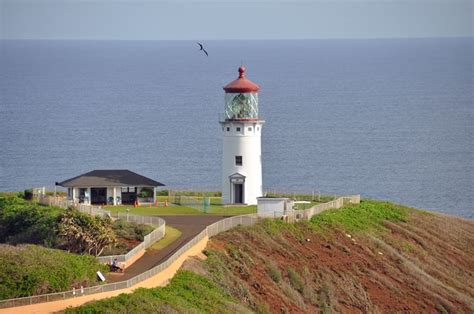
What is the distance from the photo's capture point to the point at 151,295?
4797 cm

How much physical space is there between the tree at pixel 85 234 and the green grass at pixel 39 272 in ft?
10.7

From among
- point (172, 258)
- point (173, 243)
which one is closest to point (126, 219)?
point (173, 243)

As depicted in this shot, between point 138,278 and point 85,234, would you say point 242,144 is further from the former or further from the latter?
point 138,278

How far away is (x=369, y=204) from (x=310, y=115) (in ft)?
254

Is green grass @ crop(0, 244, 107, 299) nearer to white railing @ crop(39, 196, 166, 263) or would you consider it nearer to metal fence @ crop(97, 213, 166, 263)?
metal fence @ crop(97, 213, 166, 263)

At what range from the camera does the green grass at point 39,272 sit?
1812 inches

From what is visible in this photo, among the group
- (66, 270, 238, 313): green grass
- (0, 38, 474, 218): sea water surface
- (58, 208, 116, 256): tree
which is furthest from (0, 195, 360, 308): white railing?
(0, 38, 474, 218): sea water surface

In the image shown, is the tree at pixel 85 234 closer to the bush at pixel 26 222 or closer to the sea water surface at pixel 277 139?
the bush at pixel 26 222

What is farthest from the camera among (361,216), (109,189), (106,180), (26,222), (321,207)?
(361,216)

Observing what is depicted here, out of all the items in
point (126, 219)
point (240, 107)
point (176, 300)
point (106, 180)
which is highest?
point (240, 107)

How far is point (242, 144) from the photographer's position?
219ft

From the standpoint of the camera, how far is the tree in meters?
52.6

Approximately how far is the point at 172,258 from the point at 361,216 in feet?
53.2

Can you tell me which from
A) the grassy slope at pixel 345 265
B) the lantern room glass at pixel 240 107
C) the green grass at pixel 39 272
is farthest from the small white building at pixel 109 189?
the green grass at pixel 39 272
